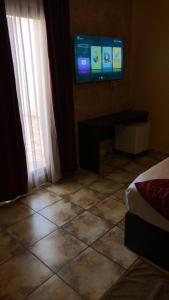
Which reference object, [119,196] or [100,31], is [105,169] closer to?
[119,196]

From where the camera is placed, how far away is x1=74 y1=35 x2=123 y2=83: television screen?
3.12m

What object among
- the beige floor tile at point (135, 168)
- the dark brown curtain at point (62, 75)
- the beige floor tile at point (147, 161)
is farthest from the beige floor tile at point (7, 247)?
the beige floor tile at point (147, 161)

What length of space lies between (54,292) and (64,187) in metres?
1.52

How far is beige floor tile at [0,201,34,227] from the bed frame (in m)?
1.12

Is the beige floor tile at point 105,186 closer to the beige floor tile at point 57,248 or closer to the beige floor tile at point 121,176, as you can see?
the beige floor tile at point 121,176

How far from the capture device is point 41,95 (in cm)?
282

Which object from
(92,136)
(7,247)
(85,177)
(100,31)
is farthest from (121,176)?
(100,31)

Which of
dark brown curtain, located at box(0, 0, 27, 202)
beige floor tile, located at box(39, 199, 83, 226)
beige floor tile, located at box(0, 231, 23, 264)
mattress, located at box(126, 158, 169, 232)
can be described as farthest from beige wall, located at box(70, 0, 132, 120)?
beige floor tile, located at box(0, 231, 23, 264)

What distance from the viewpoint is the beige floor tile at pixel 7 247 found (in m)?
1.93

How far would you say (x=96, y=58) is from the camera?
3352 millimetres

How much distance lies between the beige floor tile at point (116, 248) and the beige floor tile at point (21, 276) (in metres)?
0.48

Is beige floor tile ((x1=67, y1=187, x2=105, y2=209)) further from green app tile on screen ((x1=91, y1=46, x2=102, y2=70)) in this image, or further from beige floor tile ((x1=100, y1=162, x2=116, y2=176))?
green app tile on screen ((x1=91, y1=46, x2=102, y2=70))

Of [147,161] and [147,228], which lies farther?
[147,161]

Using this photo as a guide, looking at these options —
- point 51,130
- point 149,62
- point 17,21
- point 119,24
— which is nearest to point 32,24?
point 17,21
